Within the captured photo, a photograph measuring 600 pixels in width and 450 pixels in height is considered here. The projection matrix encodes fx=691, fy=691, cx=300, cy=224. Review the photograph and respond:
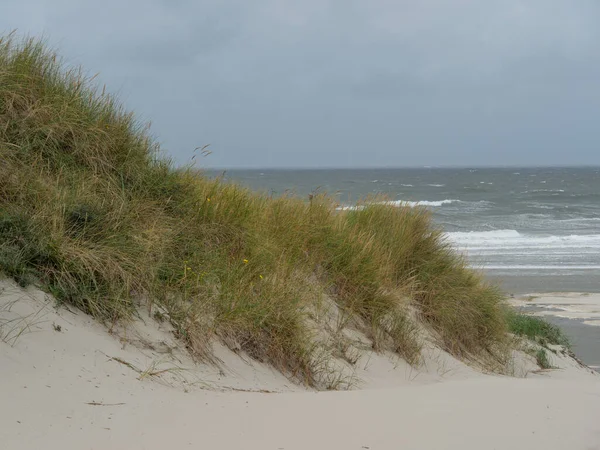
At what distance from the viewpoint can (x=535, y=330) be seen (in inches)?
411

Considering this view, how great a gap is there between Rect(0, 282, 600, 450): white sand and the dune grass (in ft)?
0.99

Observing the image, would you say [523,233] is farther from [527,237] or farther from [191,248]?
[191,248]

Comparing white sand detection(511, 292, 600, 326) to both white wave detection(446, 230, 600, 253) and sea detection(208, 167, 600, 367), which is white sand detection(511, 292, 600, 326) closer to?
sea detection(208, 167, 600, 367)

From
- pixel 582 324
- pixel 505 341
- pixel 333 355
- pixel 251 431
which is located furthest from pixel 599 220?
pixel 251 431

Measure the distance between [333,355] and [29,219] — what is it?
9.14 ft

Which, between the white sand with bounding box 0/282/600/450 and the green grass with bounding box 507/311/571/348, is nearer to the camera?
the white sand with bounding box 0/282/600/450

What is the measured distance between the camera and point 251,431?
3.49m

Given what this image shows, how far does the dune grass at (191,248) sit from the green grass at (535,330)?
1627mm

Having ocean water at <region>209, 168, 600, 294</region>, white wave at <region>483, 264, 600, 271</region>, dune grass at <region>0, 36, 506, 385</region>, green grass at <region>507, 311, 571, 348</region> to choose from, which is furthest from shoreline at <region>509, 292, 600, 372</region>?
white wave at <region>483, 264, 600, 271</region>

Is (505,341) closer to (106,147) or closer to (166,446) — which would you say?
(106,147)

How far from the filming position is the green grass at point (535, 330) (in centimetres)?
1013

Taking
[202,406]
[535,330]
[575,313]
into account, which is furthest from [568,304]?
[202,406]

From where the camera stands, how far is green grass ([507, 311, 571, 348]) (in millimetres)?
10127

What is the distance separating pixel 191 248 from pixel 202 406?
250 centimetres
